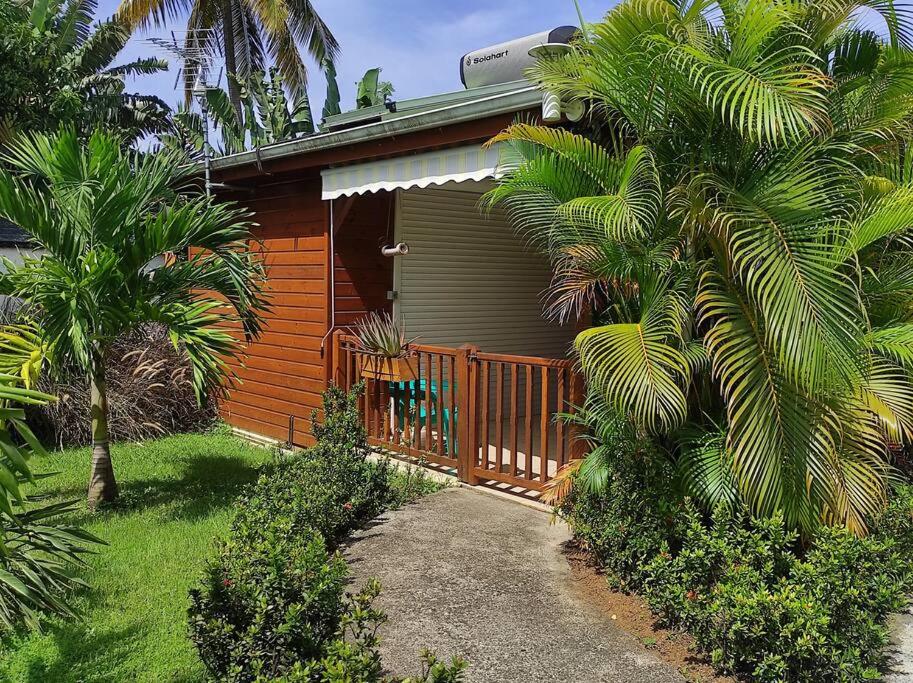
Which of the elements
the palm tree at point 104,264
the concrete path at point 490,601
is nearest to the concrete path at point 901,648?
the concrete path at point 490,601

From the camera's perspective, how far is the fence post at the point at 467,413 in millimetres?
6234

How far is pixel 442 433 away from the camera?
6.63 meters

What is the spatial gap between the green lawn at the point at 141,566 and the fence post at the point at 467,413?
206 cm

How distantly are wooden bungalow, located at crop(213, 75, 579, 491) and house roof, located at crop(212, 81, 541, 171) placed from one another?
0.02m

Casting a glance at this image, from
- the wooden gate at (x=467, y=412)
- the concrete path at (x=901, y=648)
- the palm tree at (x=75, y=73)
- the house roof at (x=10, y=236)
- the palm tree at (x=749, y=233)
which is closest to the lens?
the concrete path at (x=901, y=648)

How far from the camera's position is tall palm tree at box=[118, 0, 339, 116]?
67.7 feet

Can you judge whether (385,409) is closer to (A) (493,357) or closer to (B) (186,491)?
(A) (493,357)

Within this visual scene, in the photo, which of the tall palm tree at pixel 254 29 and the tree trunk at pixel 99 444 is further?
the tall palm tree at pixel 254 29

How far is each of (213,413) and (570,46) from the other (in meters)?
7.22

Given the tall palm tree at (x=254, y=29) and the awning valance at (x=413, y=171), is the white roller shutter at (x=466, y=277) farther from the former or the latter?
the tall palm tree at (x=254, y=29)

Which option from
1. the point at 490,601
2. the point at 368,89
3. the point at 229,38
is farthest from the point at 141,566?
the point at 229,38

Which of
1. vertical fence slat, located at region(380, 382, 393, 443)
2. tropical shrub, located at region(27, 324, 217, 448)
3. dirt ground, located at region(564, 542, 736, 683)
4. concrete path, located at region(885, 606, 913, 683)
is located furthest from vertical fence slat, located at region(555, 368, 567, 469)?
tropical shrub, located at region(27, 324, 217, 448)

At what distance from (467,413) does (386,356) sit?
3.54 feet

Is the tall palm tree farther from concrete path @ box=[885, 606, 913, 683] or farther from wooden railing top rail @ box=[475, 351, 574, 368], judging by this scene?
concrete path @ box=[885, 606, 913, 683]
